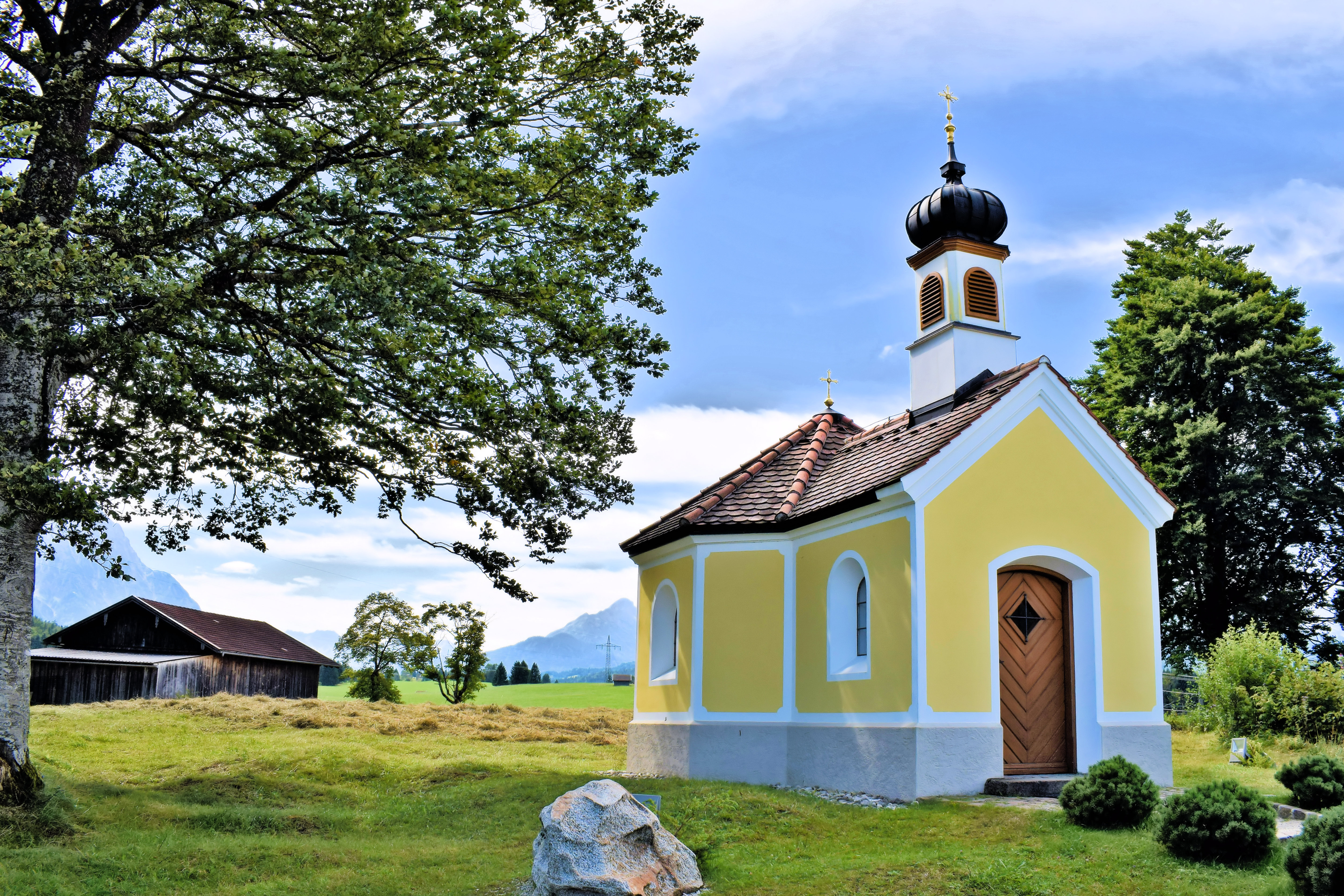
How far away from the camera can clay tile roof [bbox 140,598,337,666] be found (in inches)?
1533

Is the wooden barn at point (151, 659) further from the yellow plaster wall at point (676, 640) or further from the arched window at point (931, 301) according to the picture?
the arched window at point (931, 301)

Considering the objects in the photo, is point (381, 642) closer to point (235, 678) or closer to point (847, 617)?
point (235, 678)

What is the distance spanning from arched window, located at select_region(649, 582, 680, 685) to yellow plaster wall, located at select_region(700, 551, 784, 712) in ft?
5.40

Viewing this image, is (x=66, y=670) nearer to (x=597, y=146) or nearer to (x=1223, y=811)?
(x=597, y=146)

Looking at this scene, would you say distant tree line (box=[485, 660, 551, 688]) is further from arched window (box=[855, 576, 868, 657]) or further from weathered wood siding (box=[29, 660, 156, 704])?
arched window (box=[855, 576, 868, 657])

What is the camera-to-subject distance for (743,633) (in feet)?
51.7

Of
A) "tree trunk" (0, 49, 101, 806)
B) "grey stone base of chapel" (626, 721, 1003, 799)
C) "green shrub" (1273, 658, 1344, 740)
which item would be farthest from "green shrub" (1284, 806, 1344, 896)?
"green shrub" (1273, 658, 1344, 740)

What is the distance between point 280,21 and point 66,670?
1346 inches

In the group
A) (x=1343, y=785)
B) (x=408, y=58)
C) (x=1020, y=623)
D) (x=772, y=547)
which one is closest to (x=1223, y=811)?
(x=1343, y=785)

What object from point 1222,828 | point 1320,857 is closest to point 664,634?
point 1222,828

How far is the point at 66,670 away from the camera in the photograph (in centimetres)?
3662

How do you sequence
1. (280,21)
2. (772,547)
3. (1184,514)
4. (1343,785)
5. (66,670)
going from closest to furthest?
(1343,785) → (280,21) → (772,547) → (1184,514) → (66,670)

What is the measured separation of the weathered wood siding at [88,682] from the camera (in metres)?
36.2

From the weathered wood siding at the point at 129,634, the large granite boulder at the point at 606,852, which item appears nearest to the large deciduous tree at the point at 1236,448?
the large granite boulder at the point at 606,852
